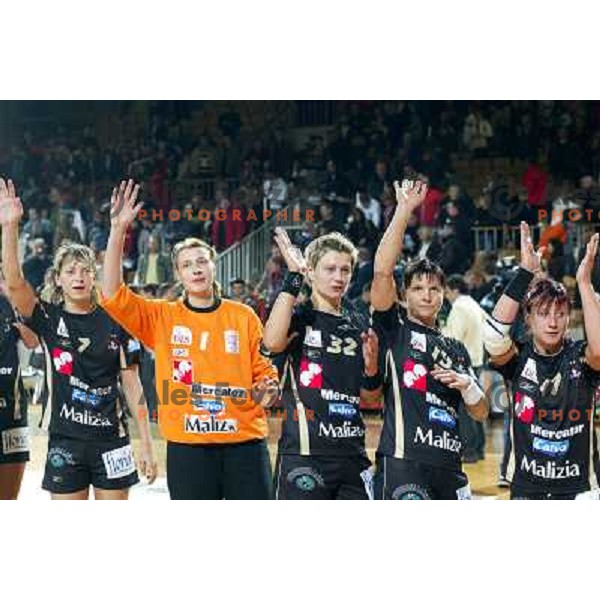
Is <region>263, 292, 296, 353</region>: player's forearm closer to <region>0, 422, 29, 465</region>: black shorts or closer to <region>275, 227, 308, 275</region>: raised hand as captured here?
<region>275, 227, 308, 275</region>: raised hand

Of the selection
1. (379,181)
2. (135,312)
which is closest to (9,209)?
(135,312)

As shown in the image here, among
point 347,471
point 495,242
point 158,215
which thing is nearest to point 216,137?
point 158,215

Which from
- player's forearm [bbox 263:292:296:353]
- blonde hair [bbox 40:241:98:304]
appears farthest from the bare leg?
player's forearm [bbox 263:292:296:353]

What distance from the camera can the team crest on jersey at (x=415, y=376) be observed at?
5.94 meters

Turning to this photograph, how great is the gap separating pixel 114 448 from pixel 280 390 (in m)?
0.96

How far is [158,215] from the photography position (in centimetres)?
819

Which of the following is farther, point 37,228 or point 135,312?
point 37,228

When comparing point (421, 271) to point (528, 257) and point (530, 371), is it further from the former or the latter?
point (530, 371)

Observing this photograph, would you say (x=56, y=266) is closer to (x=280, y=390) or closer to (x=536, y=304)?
(x=280, y=390)

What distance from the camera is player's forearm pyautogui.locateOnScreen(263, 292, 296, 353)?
599 centimetres

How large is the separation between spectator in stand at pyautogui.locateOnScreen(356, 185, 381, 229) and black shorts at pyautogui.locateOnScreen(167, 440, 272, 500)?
2.75m

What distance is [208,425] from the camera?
20.4ft

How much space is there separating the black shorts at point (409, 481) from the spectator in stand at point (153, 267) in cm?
236

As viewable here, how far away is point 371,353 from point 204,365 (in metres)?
0.96
